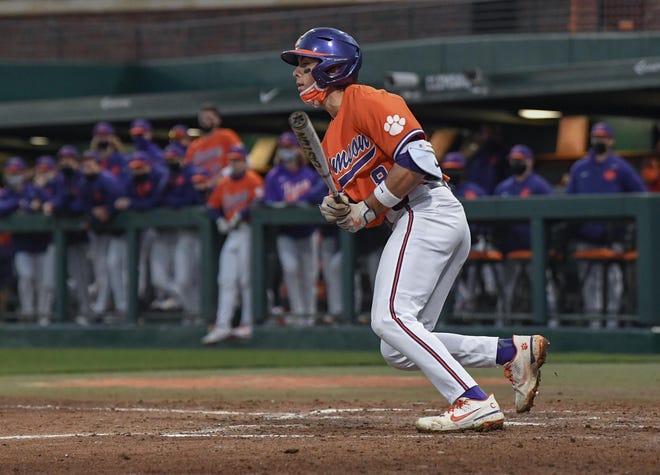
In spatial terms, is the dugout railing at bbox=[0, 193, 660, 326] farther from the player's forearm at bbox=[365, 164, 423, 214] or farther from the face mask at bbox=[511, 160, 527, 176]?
the player's forearm at bbox=[365, 164, 423, 214]

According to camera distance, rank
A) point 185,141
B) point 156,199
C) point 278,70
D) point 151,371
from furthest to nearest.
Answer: point 278,70
point 185,141
point 156,199
point 151,371

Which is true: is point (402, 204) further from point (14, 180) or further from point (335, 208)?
point (14, 180)

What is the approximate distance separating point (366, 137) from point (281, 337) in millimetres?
7291

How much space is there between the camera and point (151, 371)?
35.3 feet

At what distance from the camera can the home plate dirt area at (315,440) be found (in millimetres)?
4867

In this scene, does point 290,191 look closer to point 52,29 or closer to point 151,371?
point 151,371

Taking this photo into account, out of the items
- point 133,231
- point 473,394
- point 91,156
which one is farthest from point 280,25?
point 473,394

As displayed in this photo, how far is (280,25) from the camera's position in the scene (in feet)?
71.6

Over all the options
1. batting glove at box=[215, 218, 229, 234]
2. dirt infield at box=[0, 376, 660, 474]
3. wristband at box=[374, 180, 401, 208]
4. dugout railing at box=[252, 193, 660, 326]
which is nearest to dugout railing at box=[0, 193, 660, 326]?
dugout railing at box=[252, 193, 660, 326]

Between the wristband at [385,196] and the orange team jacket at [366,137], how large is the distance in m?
0.15

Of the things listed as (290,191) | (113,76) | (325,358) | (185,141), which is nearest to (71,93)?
(113,76)

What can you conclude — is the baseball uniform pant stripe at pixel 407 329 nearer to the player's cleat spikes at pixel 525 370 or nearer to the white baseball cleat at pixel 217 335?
the player's cleat spikes at pixel 525 370

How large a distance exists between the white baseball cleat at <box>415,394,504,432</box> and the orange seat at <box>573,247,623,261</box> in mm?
5946

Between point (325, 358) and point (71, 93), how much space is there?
1260 cm
